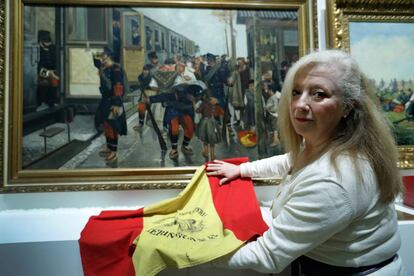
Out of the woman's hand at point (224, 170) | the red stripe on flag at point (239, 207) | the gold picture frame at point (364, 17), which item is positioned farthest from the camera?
the gold picture frame at point (364, 17)

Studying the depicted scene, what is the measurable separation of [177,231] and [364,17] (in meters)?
1.23

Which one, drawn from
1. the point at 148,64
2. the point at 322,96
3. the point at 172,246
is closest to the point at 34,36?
the point at 148,64

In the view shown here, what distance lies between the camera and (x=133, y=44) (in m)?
1.15

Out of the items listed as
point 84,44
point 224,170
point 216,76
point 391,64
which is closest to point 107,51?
point 84,44

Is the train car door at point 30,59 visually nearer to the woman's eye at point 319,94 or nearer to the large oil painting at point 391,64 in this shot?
the woman's eye at point 319,94

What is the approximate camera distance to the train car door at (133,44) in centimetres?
115

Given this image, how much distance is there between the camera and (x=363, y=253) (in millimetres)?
684

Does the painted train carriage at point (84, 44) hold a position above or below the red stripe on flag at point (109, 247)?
above

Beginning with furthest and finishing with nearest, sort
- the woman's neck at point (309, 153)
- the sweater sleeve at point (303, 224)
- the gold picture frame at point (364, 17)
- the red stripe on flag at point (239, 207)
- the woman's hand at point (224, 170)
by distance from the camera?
the gold picture frame at point (364, 17) < the woman's hand at point (224, 170) < the red stripe on flag at point (239, 207) < the woman's neck at point (309, 153) < the sweater sleeve at point (303, 224)

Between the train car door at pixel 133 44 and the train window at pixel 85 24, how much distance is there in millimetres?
91

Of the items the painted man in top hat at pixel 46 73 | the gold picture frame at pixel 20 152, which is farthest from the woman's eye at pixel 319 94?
the painted man in top hat at pixel 46 73

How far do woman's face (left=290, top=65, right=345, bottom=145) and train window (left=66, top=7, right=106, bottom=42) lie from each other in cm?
83

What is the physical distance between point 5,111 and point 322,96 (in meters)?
1.16

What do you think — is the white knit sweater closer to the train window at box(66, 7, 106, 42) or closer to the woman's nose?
the woman's nose
